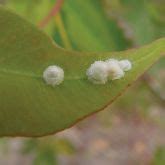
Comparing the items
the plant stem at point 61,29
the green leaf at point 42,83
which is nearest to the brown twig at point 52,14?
the plant stem at point 61,29

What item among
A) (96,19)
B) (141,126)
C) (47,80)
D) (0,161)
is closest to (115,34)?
(96,19)

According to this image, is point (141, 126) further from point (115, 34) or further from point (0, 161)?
point (115, 34)

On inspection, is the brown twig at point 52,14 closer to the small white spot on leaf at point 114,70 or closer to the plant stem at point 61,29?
the plant stem at point 61,29

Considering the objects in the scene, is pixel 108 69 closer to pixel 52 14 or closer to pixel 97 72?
pixel 97 72

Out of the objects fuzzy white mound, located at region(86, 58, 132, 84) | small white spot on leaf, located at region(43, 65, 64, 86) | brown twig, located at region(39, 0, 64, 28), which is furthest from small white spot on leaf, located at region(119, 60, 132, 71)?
brown twig, located at region(39, 0, 64, 28)

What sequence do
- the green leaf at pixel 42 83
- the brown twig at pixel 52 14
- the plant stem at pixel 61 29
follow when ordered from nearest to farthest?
the green leaf at pixel 42 83, the brown twig at pixel 52 14, the plant stem at pixel 61 29

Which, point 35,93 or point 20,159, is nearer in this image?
point 35,93

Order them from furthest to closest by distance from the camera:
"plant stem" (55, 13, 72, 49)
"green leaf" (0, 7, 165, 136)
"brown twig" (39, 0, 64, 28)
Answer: "plant stem" (55, 13, 72, 49) → "brown twig" (39, 0, 64, 28) → "green leaf" (0, 7, 165, 136)

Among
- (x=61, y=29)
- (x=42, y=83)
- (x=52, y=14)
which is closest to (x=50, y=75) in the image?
(x=42, y=83)

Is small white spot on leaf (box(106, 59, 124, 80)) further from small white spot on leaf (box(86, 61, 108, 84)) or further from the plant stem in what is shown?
the plant stem
